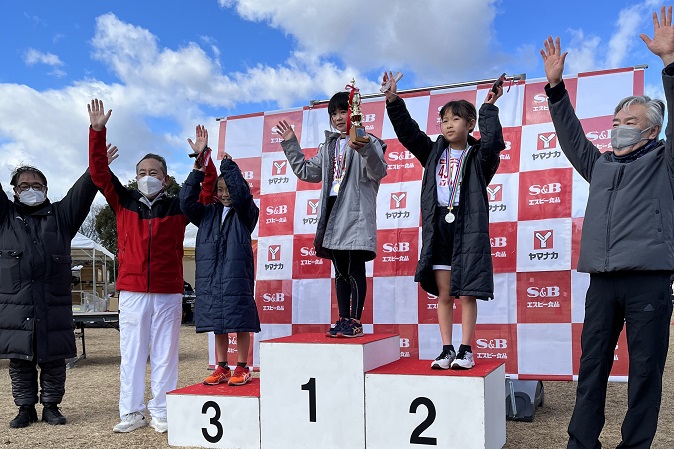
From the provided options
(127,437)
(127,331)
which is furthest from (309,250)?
(127,437)

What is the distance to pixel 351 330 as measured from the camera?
3381 mm

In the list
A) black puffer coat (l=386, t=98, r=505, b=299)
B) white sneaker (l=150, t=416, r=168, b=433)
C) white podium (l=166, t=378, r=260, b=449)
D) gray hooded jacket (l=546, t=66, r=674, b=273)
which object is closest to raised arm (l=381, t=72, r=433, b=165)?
black puffer coat (l=386, t=98, r=505, b=299)

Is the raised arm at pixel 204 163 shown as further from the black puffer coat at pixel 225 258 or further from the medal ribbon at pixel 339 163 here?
the medal ribbon at pixel 339 163

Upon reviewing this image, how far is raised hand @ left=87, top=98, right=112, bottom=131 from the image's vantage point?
3848mm

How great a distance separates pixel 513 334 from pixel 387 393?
1.71 m

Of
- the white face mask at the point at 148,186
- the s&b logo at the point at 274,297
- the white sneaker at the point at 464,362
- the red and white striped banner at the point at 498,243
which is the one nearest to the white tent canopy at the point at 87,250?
the s&b logo at the point at 274,297

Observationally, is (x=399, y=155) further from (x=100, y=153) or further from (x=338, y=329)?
(x=100, y=153)

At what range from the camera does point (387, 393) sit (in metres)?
3.00

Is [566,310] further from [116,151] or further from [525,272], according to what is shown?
[116,151]

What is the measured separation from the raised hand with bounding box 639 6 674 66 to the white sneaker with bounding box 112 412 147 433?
354 centimetres

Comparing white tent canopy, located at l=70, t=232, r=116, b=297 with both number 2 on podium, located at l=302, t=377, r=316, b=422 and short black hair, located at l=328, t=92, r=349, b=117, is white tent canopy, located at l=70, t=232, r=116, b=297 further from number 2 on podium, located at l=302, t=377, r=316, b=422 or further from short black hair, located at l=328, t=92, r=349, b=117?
number 2 on podium, located at l=302, t=377, r=316, b=422

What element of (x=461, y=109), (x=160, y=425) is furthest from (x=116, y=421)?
(x=461, y=109)

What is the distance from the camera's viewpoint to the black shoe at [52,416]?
13.2 feet

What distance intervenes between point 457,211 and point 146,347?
219 cm
